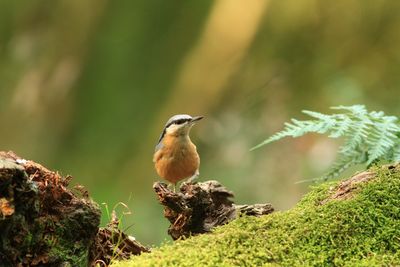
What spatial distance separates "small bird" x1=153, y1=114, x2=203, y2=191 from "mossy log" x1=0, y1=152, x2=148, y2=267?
99cm

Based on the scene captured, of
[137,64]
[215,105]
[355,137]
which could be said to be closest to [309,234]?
[355,137]

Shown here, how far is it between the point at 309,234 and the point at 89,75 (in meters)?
3.20

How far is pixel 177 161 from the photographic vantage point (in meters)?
2.60

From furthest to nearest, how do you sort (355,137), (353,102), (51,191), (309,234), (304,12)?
(304,12) < (353,102) < (355,137) < (51,191) < (309,234)

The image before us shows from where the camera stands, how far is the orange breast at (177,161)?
8.54 ft

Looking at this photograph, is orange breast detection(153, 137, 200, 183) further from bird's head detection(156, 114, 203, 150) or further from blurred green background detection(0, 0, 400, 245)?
blurred green background detection(0, 0, 400, 245)

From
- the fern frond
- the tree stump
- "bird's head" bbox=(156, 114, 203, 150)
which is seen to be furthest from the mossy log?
"bird's head" bbox=(156, 114, 203, 150)

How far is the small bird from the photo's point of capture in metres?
2.61

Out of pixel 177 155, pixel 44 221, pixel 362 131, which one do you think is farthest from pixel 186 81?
pixel 44 221

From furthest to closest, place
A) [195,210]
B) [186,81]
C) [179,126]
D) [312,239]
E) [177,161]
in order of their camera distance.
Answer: [186,81] < [179,126] < [177,161] < [195,210] < [312,239]

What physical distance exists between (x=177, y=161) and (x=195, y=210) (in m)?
0.92

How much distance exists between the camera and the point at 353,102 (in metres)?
3.82

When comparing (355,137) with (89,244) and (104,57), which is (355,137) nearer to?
(89,244)

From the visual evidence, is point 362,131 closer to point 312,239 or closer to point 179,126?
point 312,239
